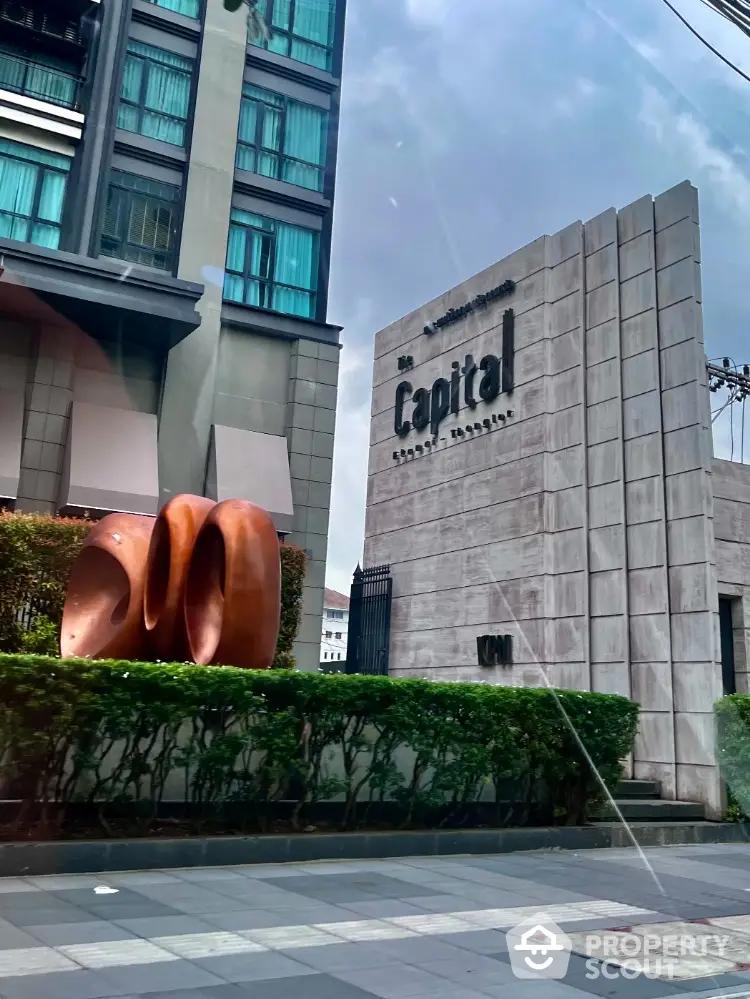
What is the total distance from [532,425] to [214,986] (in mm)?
13943

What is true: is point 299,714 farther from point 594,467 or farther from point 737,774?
point 594,467

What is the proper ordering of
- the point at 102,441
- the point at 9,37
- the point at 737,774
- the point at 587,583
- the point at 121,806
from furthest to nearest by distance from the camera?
the point at 9,37, the point at 102,441, the point at 587,583, the point at 737,774, the point at 121,806

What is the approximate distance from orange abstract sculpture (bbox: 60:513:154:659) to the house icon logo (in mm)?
6430

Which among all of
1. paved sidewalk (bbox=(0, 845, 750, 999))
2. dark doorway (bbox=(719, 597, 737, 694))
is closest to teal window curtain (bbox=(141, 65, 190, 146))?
dark doorway (bbox=(719, 597, 737, 694))

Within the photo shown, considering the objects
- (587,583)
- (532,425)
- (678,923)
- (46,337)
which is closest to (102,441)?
(46,337)

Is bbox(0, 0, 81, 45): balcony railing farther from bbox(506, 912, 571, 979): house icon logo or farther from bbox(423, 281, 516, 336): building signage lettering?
bbox(506, 912, 571, 979): house icon logo

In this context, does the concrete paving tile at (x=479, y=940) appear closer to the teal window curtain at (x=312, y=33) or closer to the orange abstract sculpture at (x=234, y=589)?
the orange abstract sculpture at (x=234, y=589)

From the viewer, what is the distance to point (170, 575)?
11320 mm

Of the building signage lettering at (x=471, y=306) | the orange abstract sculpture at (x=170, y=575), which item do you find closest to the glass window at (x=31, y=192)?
the building signage lettering at (x=471, y=306)

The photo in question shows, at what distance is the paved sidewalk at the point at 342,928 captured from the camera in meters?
4.82

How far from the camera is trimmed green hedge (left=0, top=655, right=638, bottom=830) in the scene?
8031mm

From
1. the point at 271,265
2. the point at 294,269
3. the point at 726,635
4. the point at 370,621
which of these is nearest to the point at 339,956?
the point at 726,635

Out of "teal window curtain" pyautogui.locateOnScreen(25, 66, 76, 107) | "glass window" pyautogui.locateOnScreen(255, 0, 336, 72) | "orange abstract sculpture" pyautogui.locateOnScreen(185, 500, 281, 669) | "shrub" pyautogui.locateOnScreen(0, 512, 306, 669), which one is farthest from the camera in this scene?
"glass window" pyautogui.locateOnScreen(255, 0, 336, 72)

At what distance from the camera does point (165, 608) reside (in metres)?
11.3
